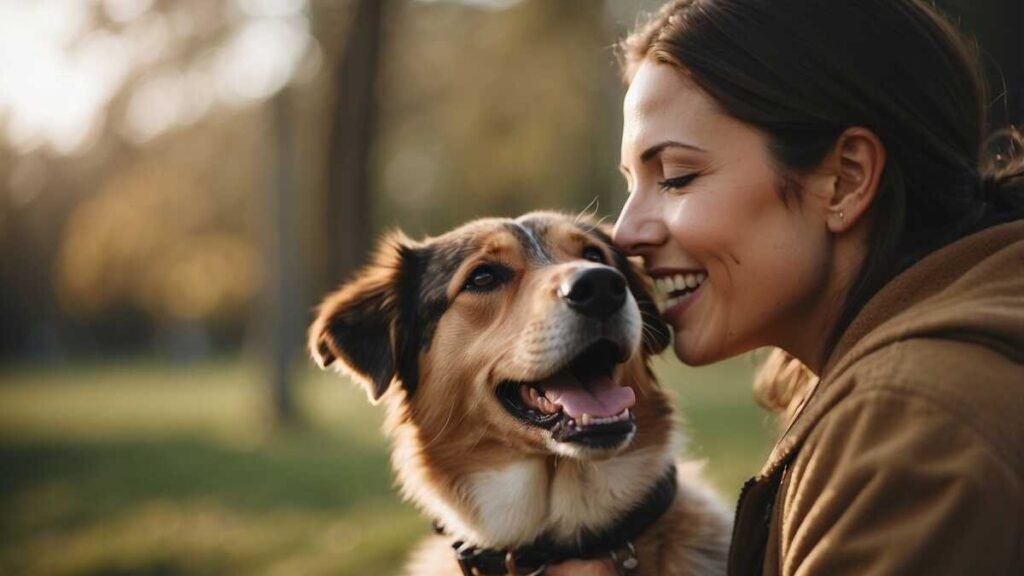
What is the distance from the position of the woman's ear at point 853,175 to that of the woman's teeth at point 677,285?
0.45 meters

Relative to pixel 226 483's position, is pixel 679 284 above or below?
below

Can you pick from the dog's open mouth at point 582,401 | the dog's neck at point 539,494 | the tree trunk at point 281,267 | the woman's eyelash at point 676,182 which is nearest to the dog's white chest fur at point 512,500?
the dog's neck at point 539,494

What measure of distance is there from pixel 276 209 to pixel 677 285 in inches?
396

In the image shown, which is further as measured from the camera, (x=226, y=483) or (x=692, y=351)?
(x=226, y=483)

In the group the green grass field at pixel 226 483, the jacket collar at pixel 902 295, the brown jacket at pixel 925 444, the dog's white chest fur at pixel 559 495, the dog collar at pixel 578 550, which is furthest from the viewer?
the green grass field at pixel 226 483

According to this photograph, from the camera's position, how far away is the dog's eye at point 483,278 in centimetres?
357

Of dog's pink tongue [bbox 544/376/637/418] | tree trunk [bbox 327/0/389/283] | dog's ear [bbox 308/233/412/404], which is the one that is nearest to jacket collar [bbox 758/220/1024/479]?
dog's pink tongue [bbox 544/376/637/418]

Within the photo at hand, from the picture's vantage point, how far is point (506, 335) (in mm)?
3371

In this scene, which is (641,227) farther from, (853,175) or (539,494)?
(539,494)

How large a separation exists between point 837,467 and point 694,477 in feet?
5.98

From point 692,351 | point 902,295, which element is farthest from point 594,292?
point 902,295

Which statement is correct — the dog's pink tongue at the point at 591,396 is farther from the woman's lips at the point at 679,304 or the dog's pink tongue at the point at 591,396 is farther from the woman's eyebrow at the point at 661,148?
the woman's eyebrow at the point at 661,148

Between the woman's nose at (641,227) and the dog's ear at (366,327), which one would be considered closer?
the woman's nose at (641,227)

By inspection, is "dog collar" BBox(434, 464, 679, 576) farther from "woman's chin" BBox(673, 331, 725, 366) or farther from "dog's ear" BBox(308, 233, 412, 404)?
"dog's ear" BBox(308, 233, 412, 404)
